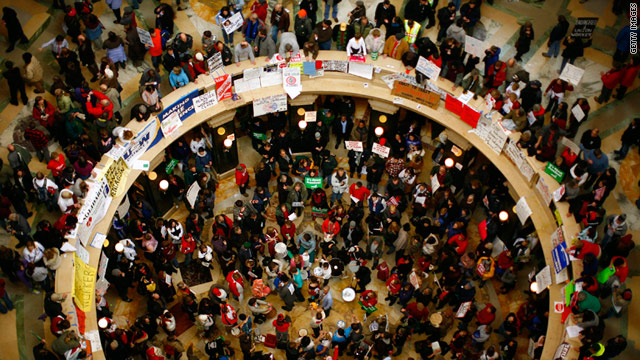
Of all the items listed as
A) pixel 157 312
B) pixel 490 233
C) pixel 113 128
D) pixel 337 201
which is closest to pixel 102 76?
pixel 113 128

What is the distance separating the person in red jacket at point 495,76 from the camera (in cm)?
2142

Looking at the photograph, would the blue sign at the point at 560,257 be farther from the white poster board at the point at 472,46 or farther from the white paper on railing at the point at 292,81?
the white paper on railing at the point at 292,81

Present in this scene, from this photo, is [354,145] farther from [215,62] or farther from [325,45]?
[215,62]

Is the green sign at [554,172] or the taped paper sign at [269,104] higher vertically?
the green sign at [554,172]

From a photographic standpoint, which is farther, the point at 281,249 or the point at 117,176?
the point at 281,249

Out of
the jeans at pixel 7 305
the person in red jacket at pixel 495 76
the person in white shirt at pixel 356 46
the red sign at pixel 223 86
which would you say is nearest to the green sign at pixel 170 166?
the red sign at pixel 223 86

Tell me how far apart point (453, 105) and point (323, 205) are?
5.85 m

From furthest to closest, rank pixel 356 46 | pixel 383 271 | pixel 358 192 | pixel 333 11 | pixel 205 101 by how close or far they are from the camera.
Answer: pixel 333 11
pixel 356 46
pixel 358 192
pixel 205 101
pixel 383 271

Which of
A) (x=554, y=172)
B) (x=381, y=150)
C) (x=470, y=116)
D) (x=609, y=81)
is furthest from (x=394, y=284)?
(x=609, y=81)

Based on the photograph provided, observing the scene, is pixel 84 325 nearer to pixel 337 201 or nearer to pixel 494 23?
pixel 337 201

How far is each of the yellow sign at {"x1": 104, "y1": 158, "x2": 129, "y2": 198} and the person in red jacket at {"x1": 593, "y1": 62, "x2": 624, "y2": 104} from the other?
1662 centimetres

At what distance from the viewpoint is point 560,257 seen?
19.0 metres

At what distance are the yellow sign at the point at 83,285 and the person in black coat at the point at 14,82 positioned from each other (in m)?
6.79

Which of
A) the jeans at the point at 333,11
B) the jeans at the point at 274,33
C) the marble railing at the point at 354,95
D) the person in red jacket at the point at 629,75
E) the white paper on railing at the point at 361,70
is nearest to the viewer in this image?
the marble railing at the point at 354,95
